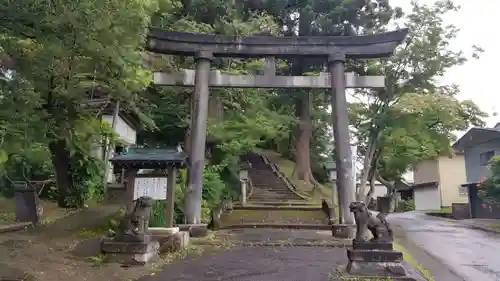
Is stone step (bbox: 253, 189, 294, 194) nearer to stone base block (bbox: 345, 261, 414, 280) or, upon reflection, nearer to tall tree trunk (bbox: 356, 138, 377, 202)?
tall tree trunk (bbox: 356, 138, 377, 202)

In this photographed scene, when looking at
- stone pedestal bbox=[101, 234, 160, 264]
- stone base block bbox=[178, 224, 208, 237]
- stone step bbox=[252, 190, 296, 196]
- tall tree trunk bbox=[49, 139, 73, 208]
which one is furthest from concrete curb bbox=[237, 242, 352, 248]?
stone step bbox=[252, 190, 296, 196]

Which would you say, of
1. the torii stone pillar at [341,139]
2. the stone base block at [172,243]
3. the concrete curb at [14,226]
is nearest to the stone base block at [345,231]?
the torii stone pillar at [341,139]

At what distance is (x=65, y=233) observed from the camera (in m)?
11.8

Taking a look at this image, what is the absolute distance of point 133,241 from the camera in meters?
9.11

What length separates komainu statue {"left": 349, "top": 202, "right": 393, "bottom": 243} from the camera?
7.91m

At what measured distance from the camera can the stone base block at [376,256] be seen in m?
7.68

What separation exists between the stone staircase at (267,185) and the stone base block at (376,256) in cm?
1557

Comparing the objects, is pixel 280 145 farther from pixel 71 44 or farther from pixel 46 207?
pixel 71 44

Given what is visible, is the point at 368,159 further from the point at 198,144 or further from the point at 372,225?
the point at 372,225

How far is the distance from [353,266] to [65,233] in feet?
26.5

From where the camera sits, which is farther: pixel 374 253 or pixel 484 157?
pixel 484 157

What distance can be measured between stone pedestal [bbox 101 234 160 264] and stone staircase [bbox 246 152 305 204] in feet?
47.1

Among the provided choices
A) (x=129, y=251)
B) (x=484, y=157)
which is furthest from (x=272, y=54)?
(x=484, y=157)

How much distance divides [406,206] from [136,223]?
4624 cm
